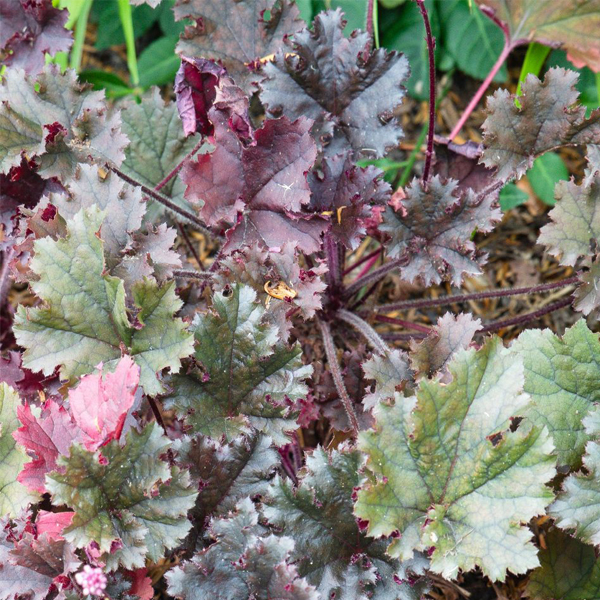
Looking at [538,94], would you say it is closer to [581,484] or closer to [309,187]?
[309,187]

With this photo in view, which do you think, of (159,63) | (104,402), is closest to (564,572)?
(104,402)

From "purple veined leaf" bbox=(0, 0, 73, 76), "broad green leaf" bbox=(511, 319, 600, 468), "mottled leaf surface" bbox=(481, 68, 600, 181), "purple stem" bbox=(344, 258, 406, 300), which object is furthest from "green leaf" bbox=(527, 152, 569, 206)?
"purple veined leaf" bbox=(0, 0, 73, 76)

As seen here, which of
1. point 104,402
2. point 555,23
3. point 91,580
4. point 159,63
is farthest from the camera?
point 159,63

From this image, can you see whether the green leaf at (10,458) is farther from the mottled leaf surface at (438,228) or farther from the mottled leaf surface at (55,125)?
the mottled leaf surface at (438,228)

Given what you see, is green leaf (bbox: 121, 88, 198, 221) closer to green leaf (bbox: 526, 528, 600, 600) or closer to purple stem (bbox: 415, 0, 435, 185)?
purple stem (bbox: 415, 0, 435, 185)

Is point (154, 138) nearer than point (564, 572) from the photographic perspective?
No

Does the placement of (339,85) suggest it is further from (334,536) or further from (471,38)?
(334,536)
